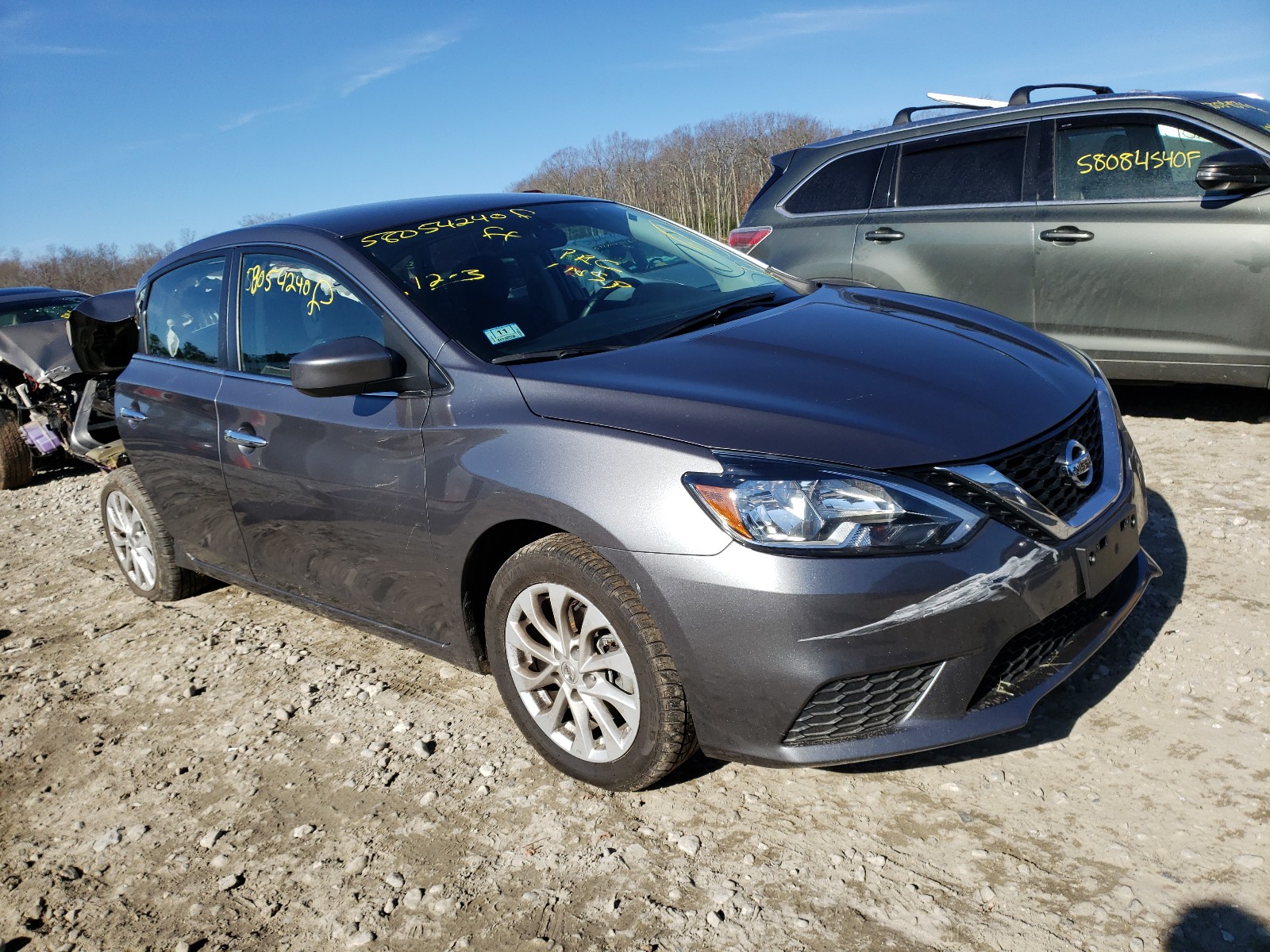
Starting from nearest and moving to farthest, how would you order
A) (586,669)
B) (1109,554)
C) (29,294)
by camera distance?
(1109,554) < (586,669) < (29,294)

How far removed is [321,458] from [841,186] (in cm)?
425

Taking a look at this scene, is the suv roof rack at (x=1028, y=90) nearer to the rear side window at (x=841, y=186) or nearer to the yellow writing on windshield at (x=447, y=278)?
the rear side window at (x=841, y=186)

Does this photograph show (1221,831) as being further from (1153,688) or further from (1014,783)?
(1153,688)

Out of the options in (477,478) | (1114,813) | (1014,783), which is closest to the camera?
(1114,813)

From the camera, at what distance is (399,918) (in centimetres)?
255

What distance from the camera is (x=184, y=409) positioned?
415 centimetres

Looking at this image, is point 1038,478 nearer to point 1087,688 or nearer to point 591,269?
A: point 1087,688

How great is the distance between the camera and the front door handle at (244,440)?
371cm

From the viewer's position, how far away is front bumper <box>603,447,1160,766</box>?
7.77ft

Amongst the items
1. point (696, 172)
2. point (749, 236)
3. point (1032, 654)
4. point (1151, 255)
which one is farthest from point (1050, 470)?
point (696, 172)

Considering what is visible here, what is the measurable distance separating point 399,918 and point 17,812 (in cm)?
164

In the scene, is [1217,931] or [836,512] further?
[836,512]

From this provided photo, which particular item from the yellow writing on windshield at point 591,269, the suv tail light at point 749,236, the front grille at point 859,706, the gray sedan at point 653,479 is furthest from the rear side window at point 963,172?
the front grille at point 859,706

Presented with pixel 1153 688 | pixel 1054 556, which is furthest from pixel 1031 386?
pixel 1153 688
